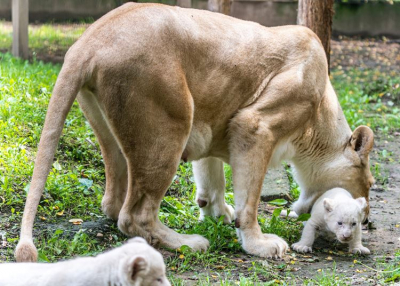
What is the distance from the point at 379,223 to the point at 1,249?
357 centimetres

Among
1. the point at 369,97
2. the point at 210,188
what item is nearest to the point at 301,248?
the point at 210,188

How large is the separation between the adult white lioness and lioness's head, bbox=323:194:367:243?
466mm

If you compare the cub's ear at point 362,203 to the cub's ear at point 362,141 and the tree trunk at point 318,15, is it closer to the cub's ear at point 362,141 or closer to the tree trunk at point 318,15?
the cub's ear at point 362,141

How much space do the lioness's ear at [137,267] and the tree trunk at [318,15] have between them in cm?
547

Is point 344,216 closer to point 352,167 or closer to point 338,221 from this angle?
point 338,221

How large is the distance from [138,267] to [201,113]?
231cm

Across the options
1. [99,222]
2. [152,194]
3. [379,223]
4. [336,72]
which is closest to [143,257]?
[152,194]

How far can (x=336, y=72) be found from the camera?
1439 centimetres

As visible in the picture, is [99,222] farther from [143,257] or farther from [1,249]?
[143,257]

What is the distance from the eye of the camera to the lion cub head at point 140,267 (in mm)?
3604

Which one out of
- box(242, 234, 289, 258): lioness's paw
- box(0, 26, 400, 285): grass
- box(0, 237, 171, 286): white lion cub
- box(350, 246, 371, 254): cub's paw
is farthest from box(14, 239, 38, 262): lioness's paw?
box(350, 246, 371, 254): cub's paw

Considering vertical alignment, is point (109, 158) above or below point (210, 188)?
above

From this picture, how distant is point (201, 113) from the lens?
5727 millimetres

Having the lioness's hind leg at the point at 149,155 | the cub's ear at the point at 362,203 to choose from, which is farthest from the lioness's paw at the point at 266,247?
the cub's ear at the point at 362,203
